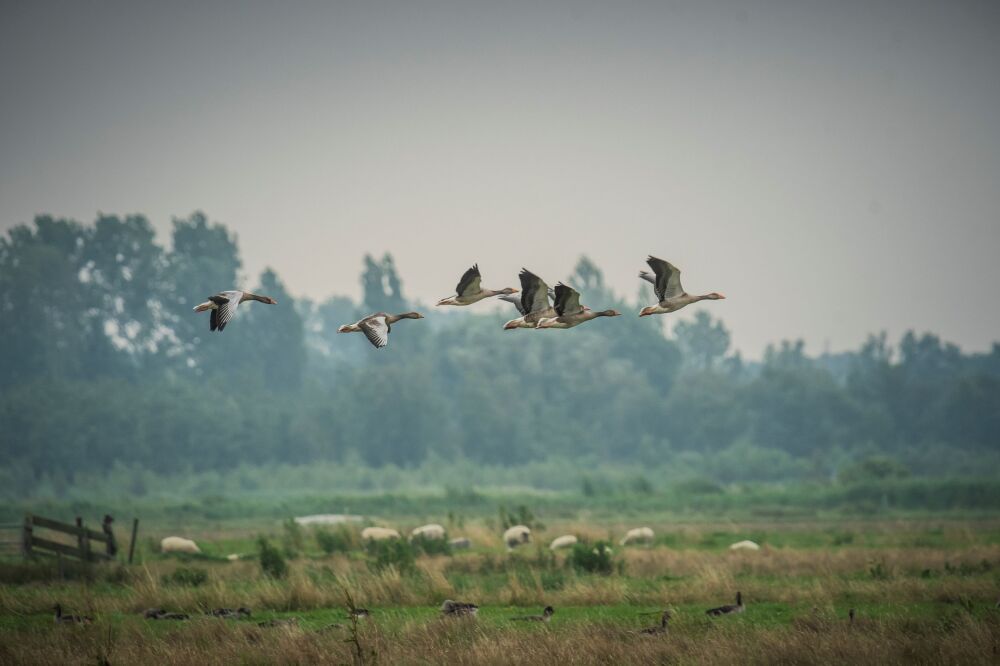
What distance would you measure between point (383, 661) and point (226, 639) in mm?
3600

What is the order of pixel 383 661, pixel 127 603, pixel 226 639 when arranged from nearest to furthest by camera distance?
pixel 383 661, pixel 226 639, pixel 127 603

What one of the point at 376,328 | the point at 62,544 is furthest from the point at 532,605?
the point at 62,544

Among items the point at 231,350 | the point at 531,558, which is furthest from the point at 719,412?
the point at 531,558

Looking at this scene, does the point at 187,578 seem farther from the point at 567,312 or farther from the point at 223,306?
the point at 567,312

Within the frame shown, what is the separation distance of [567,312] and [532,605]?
950 centimetres

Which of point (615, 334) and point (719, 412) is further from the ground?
point (615, 334)

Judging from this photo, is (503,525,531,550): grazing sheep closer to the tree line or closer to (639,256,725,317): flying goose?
(639,256,725,317): flying goose

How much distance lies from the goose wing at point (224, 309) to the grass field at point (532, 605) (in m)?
5.48

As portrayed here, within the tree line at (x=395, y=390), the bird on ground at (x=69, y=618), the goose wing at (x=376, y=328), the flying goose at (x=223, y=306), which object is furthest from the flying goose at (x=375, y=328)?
the tree line at (x=395, y=390)

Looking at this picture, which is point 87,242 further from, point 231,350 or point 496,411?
point 496,411

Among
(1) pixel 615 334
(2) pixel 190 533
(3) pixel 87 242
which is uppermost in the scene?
(3) pixel 87 242

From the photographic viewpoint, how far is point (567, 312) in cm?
2092

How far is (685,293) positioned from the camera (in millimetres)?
21000

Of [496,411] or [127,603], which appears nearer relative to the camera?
[127,603]
